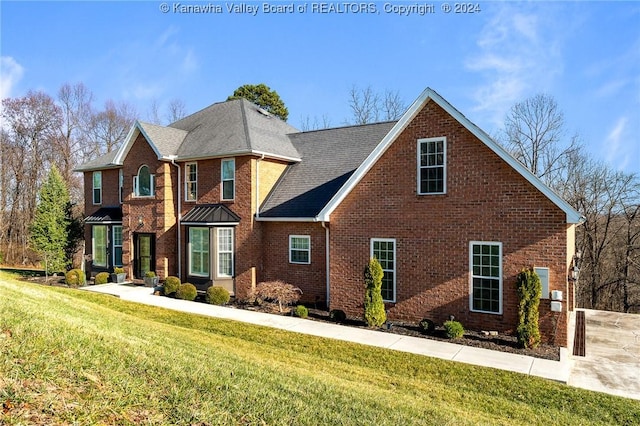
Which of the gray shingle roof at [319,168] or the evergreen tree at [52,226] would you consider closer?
the gray shingle roof at [319,168]

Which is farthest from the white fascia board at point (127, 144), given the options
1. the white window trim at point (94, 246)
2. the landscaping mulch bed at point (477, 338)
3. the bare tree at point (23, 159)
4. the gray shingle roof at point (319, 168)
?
the bare tree at point (23, 159)

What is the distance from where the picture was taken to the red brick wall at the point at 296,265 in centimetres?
1512

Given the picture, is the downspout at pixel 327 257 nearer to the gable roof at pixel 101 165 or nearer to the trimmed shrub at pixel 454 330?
the trimmed shrub at pixel 454 330

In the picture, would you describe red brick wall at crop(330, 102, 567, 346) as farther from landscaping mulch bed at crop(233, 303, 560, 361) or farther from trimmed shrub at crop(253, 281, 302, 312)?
trimmed shrub at crop(253, 281, 302, 312)

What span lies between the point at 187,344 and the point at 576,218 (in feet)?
32.2

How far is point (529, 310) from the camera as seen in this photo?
33.0ft

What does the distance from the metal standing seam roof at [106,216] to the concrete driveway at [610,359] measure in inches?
834

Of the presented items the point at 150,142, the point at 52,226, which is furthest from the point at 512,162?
the point at 52,226

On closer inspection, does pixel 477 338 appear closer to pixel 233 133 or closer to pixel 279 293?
pixel 279 293

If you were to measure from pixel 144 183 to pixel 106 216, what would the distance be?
384cm

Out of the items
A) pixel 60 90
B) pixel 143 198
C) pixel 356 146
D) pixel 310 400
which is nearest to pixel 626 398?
pixel 310 400

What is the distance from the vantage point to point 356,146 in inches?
702

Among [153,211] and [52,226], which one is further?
[52,226]

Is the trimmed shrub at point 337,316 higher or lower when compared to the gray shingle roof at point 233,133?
lower
